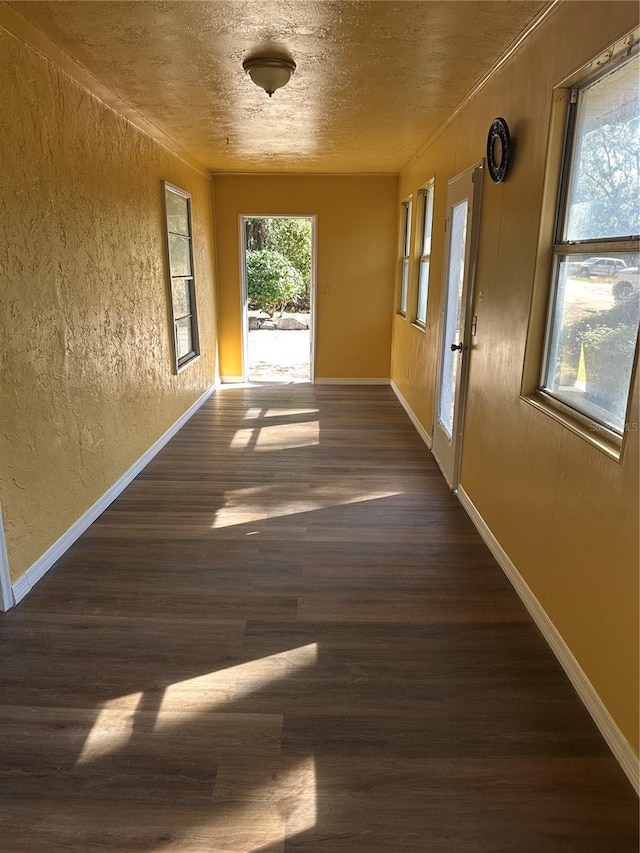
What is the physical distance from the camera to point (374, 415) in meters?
5.70

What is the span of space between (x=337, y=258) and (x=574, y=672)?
5635 millimetres

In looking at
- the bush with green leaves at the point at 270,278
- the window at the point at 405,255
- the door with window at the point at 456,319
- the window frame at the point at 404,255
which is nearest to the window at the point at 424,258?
the window frame at the point at 404,255

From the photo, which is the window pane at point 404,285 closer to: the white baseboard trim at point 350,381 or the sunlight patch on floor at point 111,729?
the white baseboard trim at point 350,381

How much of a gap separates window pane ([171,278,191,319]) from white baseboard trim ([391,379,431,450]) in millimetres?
2425

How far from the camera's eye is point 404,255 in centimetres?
632

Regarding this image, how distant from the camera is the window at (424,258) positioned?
5121 mm

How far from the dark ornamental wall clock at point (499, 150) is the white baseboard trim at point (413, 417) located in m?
2.27

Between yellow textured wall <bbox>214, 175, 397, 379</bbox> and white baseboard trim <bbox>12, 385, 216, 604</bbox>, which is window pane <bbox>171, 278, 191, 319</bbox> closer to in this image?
white baseboard trim <bbox>12, 385, 216, 604</bbox>

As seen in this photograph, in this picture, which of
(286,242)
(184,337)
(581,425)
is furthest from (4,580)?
(286,242)

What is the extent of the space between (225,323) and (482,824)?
6153mm

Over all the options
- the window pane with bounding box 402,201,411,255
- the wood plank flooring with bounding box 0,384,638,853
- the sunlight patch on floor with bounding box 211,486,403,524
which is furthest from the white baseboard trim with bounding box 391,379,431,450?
the window pane with bounding box 402,201,411,255

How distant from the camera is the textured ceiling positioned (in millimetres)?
2311

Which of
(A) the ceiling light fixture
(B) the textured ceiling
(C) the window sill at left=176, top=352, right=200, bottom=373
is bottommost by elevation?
(C) the window sill at left=176, top=352, right=200, bottom=373

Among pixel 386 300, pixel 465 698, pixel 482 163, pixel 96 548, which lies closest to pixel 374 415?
pixel 386 300
